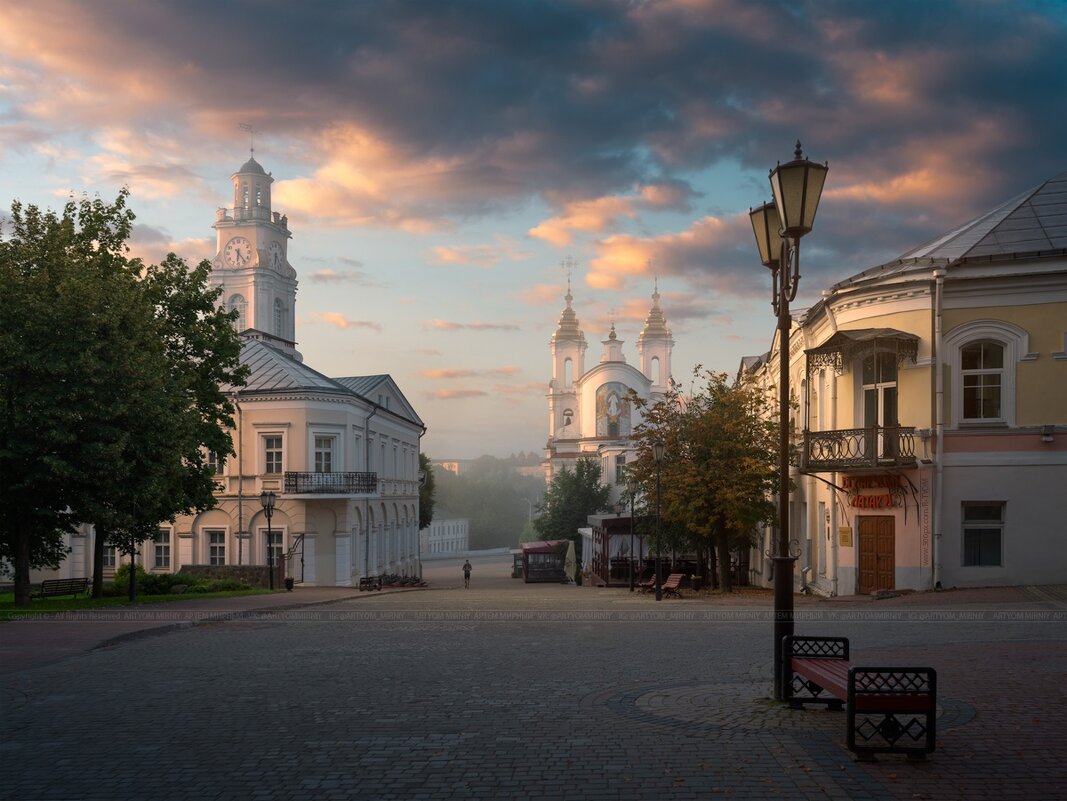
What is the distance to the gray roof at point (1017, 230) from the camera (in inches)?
1006

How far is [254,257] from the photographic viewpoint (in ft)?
269

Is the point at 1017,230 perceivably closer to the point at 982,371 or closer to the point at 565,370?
the point at 982,371

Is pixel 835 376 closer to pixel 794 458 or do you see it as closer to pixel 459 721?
pixel 794 458

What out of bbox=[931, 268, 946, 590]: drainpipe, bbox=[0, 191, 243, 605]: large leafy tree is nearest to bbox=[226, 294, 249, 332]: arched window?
bbox=[0, 191, 243, 605]: large leafy tree

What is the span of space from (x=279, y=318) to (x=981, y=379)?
68.4m

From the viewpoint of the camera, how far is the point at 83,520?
84.3 feet

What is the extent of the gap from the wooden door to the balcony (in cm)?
170

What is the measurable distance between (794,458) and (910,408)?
817cm

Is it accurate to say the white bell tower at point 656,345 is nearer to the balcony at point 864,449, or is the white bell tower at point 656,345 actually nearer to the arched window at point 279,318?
the arched window at point 279,318

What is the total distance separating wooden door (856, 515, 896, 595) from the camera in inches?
1025

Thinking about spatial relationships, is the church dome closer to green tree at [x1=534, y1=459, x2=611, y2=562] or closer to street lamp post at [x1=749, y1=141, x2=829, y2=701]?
green tree at [x1=534, y1=459, x2=611, y2=562]

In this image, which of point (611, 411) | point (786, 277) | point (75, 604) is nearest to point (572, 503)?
point (611, 411)

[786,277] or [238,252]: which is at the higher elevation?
[238,252]

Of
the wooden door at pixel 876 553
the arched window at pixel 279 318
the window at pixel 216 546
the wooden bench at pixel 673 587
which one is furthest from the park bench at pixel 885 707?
the arched window at pixel 279 318
